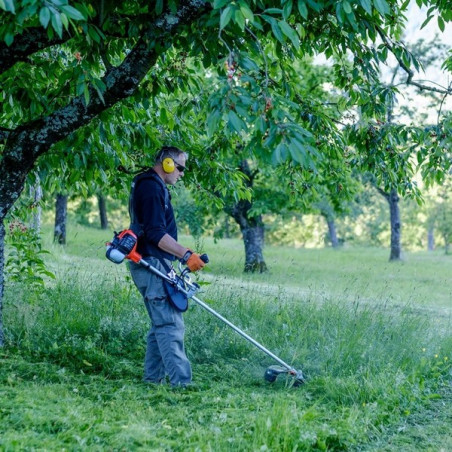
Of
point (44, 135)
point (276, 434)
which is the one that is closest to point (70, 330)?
point (44, 135)

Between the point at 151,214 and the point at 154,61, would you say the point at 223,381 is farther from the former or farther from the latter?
the point at 154,61

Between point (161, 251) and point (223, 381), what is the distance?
136 centimetres

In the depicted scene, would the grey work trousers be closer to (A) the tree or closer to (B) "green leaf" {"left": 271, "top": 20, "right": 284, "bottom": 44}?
(A) the tree

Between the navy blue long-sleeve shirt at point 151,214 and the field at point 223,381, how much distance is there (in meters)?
1.16

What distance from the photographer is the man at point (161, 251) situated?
5.19 m

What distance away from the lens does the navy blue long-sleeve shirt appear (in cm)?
518

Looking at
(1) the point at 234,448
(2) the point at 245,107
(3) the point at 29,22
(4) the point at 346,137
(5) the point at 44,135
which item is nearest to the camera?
(2) the point at 245,107

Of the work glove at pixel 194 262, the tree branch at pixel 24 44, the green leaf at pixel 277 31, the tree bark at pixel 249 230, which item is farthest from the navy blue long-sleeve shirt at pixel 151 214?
the tree bark at pixel 249 230

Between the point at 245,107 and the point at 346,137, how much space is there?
3314 mm

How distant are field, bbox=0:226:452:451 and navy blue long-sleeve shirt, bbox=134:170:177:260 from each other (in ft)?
3.81

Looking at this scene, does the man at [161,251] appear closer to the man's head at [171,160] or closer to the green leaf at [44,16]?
the man's head at [171,160]

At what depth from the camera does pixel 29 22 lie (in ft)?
14.4

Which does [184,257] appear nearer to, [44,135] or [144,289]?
[144,289]

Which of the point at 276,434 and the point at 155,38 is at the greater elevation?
the point at 155,38
